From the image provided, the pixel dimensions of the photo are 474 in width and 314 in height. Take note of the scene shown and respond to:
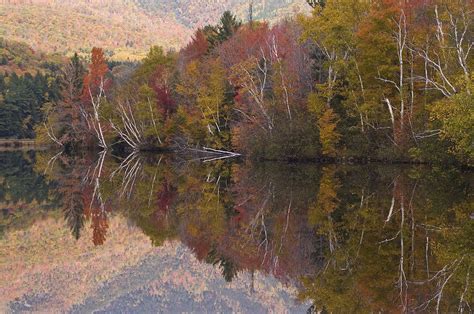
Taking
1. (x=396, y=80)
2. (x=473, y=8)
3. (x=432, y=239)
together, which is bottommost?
(x=432, y=239)

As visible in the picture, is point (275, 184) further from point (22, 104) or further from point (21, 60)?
point (21, 60)

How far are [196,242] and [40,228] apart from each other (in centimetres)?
774

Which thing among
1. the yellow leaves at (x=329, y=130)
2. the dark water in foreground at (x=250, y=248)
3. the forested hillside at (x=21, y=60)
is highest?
the forested hillside at (x=21, y=60)

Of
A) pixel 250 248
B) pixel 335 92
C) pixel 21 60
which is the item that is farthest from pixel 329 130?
pixel 21 60

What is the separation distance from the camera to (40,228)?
22844mm

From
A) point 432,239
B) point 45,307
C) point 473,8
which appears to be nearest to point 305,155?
point 473,8

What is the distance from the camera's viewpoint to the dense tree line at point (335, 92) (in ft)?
110

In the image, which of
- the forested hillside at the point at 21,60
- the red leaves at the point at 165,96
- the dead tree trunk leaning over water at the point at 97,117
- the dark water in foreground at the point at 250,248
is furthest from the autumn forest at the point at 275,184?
the forested hillside at the point at 21,60

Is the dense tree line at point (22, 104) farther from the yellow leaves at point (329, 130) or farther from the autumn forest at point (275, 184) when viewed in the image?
the yellow leaves at point (329, 130)

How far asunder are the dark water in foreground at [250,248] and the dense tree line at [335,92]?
5916 mm

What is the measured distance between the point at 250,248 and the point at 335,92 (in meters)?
28.9

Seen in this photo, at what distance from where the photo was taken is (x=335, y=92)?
43969mm

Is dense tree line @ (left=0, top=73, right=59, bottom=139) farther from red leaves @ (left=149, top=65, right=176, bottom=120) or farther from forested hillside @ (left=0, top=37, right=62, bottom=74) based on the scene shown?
forested hillside @ (left=0, top=37, right=62, bottom=74)

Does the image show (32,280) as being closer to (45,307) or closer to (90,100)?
(45,307)
